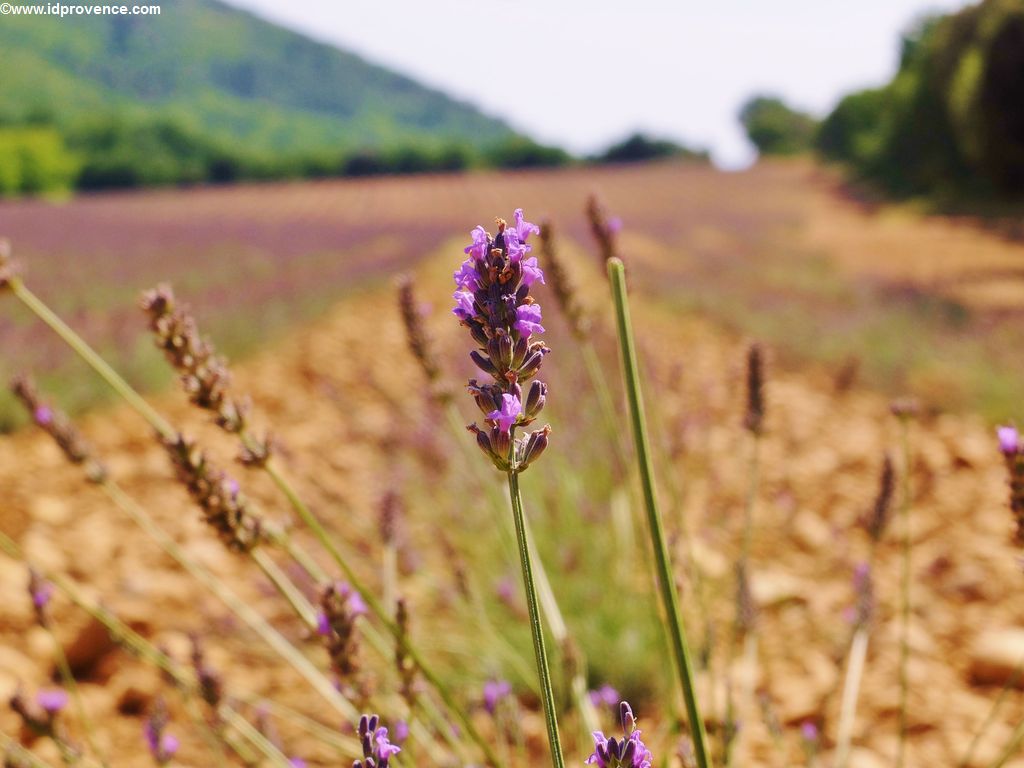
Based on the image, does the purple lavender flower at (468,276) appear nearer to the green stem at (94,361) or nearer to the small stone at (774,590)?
the green stem at (94,361)

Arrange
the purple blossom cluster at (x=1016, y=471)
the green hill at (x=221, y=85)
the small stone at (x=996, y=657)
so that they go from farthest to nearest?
1. the green hill at (x=221, y=85)
2. the small stone at (x=996, y=657)
3. the purple blossom cluster at (x=1016, y=471)

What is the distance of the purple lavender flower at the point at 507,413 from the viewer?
68 centimetres

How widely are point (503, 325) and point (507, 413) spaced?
87mm

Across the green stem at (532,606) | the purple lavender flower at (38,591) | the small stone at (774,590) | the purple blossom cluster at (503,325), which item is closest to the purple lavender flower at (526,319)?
the purple blossom cluster at (503,325)

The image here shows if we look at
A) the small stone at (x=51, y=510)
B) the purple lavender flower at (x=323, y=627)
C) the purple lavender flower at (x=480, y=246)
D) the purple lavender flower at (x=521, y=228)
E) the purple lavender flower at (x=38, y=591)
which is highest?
the purple lavender flower at (x=521, y=228)

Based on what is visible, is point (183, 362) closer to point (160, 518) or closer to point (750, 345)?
point (750, 345)

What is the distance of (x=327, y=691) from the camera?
1.36m

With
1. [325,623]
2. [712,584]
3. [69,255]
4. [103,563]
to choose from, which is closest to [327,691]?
[325,623]

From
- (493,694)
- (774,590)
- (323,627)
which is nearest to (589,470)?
(774,590)

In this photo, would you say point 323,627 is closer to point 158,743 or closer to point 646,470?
point 158,743

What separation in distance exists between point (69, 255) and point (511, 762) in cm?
968

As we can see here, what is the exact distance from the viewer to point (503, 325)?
2.33 feet
